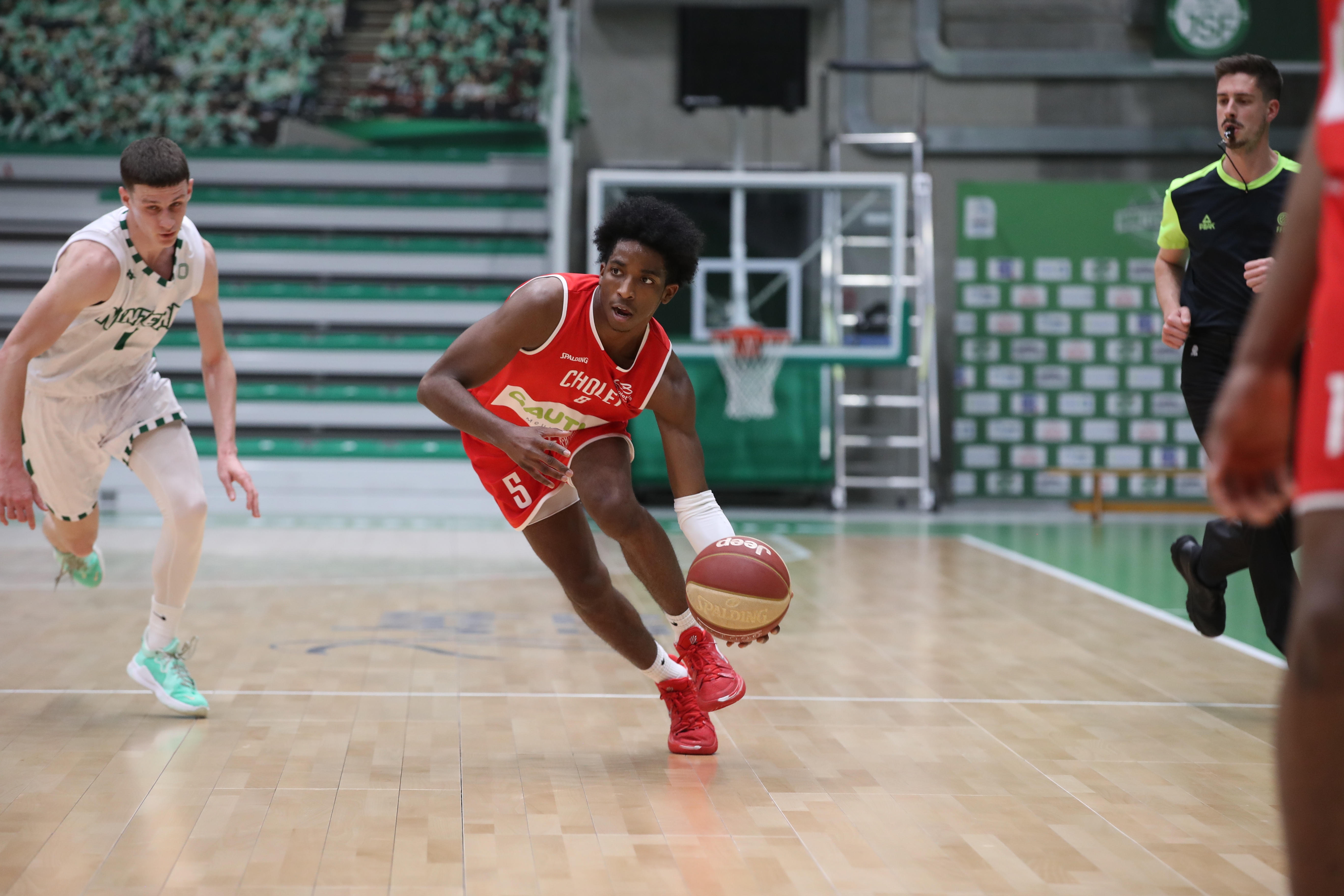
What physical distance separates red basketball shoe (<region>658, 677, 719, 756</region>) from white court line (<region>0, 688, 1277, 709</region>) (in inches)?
26.9

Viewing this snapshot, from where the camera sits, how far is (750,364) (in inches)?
440

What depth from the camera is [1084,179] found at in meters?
13.4

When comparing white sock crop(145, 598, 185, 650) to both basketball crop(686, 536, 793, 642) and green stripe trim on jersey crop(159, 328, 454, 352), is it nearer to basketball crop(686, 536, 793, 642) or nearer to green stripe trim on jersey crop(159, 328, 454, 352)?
basketball crop(686, 536, 793, 642)

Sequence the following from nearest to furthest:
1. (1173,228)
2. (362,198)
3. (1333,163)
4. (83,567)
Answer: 1. (1333,163)
2. (1173,228)
3. (83,567)
4. (362,198)

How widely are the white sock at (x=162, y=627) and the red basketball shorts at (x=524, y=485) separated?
1070mm

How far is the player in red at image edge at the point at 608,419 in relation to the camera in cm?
346

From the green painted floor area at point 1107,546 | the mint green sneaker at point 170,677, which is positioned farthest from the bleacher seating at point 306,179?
the mint green sneaker at point 170,677

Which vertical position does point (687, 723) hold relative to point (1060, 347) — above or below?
below

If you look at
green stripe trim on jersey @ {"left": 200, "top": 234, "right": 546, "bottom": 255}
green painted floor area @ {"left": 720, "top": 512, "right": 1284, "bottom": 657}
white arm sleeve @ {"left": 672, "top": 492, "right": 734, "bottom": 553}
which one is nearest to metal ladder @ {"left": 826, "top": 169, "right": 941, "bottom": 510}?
green painted floor area @ {"left": 720, "top": 512, "right": 1284, "bottom": 657}

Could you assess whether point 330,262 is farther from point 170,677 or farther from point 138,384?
point 170,677

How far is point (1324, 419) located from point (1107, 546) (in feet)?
26.9

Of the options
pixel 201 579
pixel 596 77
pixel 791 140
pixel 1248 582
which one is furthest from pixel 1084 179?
pixel 201 579

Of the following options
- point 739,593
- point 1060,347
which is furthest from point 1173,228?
point 1060,347

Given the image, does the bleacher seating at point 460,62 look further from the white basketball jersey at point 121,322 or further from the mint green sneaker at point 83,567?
the white basketball jersey at point 121,322
